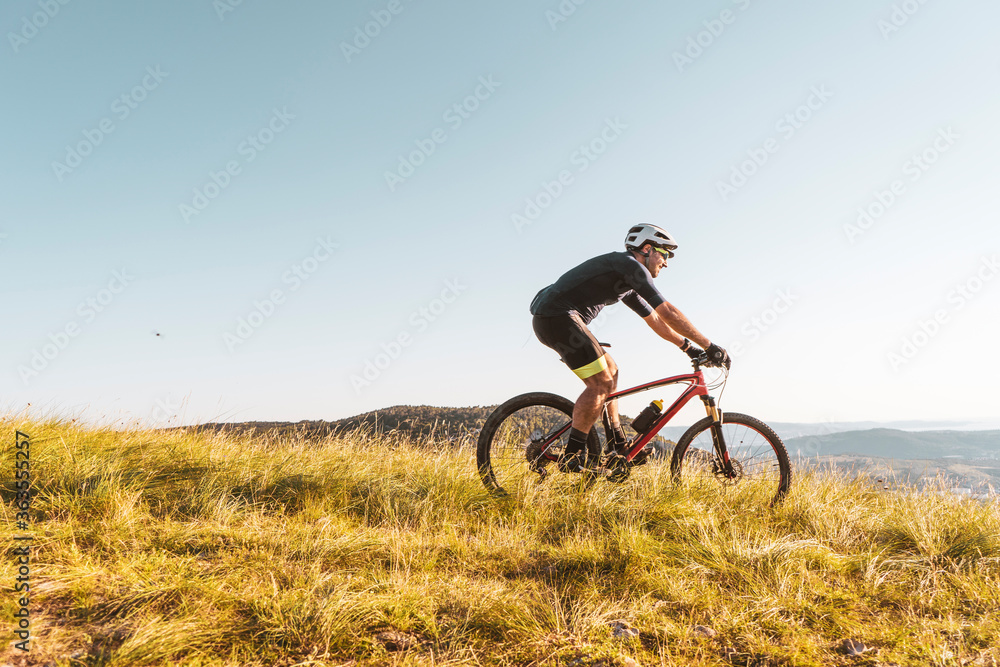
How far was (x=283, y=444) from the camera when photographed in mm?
6242

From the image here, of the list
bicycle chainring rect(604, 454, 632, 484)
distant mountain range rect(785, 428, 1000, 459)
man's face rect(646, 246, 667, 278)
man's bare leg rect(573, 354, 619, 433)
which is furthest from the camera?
distant mountain range rect(785, 428, 1000, 459)

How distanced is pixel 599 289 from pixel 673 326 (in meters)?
0.76

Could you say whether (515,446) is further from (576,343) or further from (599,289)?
(599,289)

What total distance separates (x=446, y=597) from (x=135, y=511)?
2552 millimetres

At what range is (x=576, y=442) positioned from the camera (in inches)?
195

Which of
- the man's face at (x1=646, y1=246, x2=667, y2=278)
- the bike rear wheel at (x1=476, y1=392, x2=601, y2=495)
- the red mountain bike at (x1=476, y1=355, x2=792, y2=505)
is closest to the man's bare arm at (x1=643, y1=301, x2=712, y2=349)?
the red mountain bike at (x1=476, y1=355, x2=792, y2=505)

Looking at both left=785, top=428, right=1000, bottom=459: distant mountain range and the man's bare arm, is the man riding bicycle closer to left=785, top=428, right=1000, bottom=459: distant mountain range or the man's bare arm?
the man's bare arm

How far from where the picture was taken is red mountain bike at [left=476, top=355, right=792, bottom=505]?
512 centimetres

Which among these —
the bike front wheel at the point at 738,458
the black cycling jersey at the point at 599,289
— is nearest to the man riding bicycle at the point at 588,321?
the black cycling jersey at the point at 599,289

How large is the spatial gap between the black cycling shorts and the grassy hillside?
1131 mm

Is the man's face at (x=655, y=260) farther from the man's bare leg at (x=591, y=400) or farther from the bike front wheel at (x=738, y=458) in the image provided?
the bike front wheel at (x=738, y=458)

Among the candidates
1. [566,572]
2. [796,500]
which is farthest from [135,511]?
[796,500]

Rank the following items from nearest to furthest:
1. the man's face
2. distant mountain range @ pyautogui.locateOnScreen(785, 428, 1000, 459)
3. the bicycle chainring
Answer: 1. the bicycle chainring
2. the man's face
3. distant mountain range @ pyautogui.locateOnScreen(785, 428, 1000, 459)

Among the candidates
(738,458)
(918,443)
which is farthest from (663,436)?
(918,443)
